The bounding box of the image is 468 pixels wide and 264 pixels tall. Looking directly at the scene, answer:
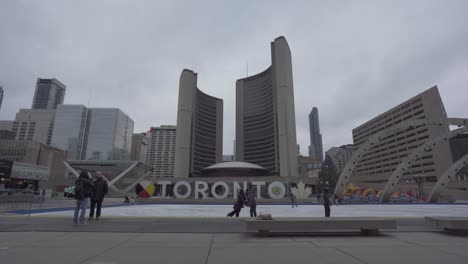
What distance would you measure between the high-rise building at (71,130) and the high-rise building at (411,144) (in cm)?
15888

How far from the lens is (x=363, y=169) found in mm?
155875

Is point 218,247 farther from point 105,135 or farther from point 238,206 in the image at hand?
point 105,135

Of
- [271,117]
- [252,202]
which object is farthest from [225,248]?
[271,117]

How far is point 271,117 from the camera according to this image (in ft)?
471

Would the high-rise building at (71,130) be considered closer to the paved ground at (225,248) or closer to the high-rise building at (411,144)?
the high-rise building at (411,144)

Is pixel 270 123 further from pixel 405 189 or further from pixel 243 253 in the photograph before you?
pixel 243 253

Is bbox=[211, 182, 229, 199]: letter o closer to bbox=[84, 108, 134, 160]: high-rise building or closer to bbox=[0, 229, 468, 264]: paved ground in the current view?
bbox=[0, 229, 468, 264]: paved ground

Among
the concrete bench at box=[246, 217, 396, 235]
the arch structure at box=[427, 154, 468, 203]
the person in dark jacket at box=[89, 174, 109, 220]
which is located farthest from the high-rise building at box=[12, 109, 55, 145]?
the concrete bench at box=[246, 217, 396, 235]

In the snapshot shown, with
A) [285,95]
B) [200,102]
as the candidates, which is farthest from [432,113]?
[200,102]

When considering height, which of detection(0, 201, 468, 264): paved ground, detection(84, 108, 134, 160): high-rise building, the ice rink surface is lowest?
the ice rink surface

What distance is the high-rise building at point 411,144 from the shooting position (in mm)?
96438

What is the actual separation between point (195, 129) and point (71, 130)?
79796mm

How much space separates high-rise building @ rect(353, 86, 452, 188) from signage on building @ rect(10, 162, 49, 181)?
329 feet

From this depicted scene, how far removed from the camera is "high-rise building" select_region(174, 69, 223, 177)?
132m
